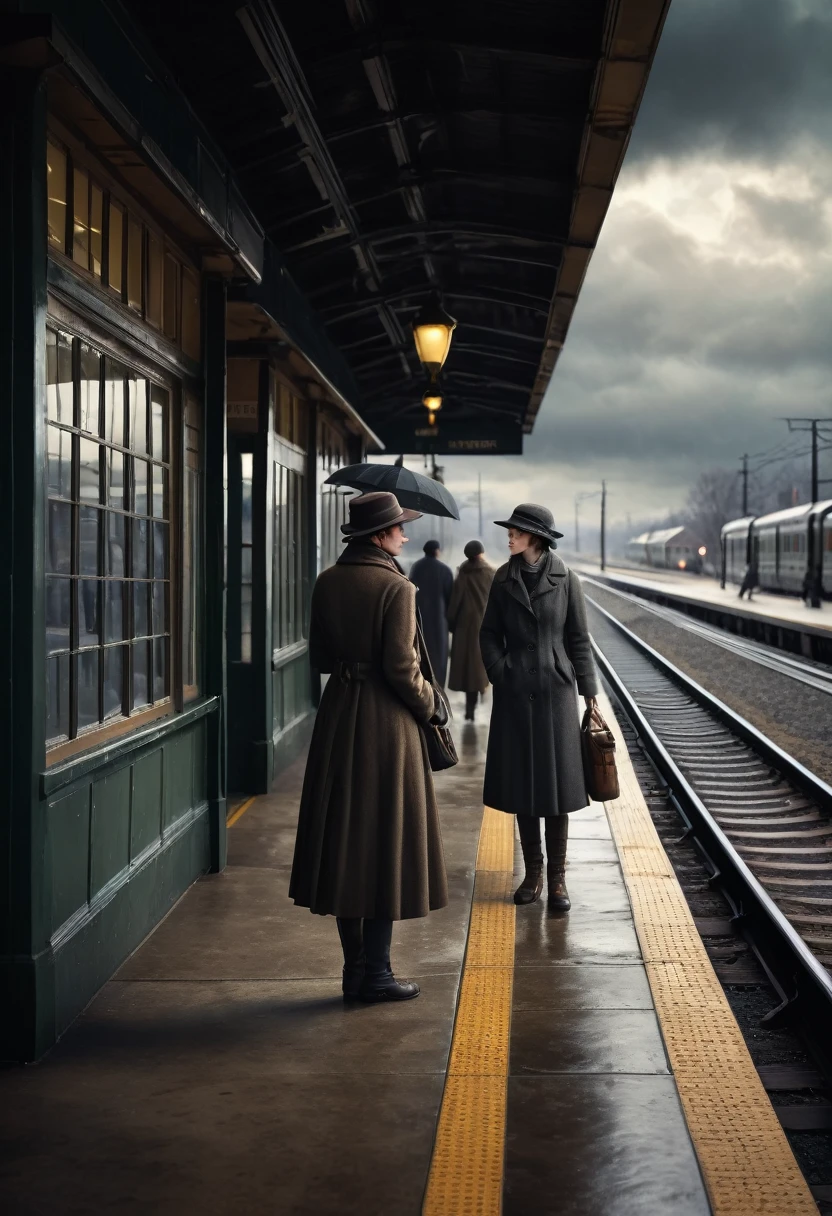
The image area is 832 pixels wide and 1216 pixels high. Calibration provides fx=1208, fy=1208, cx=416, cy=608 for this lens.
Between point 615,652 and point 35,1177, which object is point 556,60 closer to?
point 35,1177

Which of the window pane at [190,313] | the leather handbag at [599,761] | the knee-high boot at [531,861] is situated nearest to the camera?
the leather handbag at [599,761]

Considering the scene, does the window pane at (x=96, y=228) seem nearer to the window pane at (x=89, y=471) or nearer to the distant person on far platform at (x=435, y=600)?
the window pane at (x=89, y=471)

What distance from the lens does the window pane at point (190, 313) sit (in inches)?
233

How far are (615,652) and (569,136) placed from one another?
57.1 ft

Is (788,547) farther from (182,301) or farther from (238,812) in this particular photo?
(182,301)

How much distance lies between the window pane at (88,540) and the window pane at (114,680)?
385 mm

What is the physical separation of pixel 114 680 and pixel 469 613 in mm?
7242

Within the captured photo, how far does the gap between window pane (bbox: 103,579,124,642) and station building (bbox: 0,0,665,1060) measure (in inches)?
0.9

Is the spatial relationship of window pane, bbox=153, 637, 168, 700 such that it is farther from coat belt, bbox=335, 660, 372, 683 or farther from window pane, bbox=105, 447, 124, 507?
coat belt, bbox=335, 660, 372, 683

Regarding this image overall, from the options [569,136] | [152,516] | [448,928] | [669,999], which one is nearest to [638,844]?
[448,928]

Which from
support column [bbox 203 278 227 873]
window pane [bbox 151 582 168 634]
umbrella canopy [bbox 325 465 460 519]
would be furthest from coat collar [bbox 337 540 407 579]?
umbrella canopy [bbox 325 465 460 519]

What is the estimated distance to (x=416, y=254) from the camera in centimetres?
866

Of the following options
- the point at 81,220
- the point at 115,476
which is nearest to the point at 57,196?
the point at 81,220

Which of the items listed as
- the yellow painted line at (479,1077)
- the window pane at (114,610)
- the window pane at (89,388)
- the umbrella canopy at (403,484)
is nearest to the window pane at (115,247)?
the window pane at (89,388)
